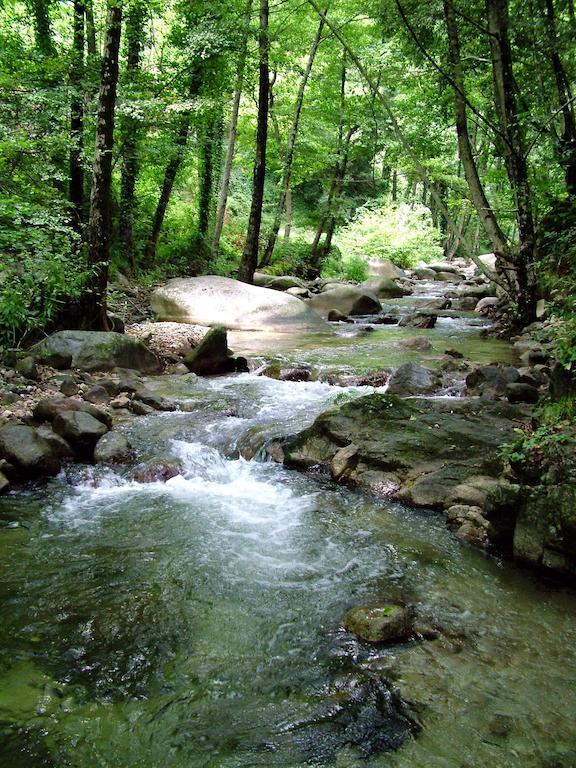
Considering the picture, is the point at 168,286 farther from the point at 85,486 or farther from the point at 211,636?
the point at 211,636

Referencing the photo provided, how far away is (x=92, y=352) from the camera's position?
850 centimetres

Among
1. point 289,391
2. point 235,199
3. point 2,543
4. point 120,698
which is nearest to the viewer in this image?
point 120,698

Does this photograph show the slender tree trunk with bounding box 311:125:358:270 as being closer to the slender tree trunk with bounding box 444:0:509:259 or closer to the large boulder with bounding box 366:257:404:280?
the large boulder with bounding box 366:257:404:280

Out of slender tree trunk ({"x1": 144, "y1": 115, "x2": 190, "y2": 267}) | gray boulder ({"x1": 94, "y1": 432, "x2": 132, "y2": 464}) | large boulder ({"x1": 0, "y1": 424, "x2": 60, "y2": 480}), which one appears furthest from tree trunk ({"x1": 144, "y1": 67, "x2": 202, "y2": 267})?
large boulder ({"x1": 0, "y1": 424, "x2": 60, "y2": 480})

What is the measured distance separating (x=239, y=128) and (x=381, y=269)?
378 inches

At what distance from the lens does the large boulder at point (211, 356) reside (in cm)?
940

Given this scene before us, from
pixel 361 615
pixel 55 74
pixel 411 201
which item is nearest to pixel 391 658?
pixel 361 615

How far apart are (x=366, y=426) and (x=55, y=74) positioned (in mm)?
9276

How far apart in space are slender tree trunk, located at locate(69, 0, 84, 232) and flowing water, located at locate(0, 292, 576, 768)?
727 cm

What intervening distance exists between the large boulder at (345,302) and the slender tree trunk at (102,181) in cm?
853

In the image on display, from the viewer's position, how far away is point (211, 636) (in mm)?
3316

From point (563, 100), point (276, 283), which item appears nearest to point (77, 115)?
point (276, 283)

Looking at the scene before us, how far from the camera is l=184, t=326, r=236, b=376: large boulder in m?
9.40

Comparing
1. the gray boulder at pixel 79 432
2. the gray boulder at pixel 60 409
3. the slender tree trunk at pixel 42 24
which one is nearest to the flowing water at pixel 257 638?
the gray boulder at pixel 79 432
